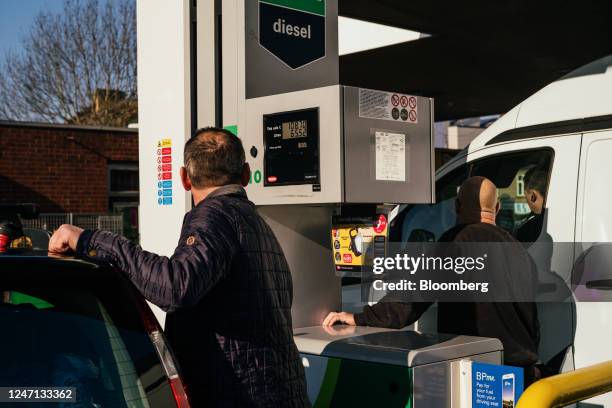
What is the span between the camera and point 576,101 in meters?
5.20

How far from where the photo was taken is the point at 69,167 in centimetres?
2130

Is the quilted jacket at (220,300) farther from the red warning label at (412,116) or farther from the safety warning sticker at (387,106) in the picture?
the red warning label at (412,116)

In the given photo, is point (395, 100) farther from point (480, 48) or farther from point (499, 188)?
point (480, 48)

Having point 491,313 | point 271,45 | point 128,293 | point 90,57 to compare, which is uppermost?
point 90,57

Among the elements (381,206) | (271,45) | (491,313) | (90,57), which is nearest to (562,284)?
(491,313)

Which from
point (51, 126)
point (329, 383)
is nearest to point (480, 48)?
point (329, 383)

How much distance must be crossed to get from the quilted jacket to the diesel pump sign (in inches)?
59.9

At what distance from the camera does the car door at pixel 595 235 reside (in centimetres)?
480

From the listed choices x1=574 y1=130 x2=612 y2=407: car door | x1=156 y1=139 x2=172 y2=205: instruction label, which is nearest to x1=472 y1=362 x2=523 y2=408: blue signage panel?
x1=574 y1=130 x2=612 y2=407: car door

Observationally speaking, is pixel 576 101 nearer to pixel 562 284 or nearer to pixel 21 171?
pixel 562 284

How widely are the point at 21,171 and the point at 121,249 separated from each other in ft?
61.4

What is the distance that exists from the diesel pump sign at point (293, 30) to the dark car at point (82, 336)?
193 cm

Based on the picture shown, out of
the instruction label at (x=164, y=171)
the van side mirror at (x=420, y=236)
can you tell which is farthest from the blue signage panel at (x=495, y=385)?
the van side mirror at (x=420, y=236)

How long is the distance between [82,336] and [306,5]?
7.84 feet
